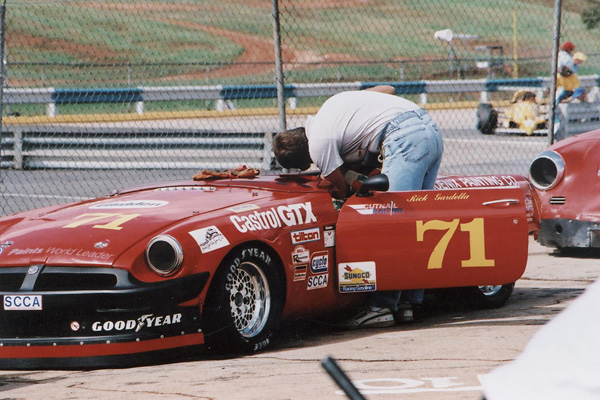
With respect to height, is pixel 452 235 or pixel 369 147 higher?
pixel 369 147

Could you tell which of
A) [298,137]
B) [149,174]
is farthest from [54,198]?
[298,137]

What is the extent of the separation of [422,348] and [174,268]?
121 cm

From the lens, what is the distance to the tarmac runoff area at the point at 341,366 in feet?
12.6

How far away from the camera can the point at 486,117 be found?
17.5m

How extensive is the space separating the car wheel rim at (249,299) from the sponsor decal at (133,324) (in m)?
0.39

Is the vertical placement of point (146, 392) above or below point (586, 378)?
below

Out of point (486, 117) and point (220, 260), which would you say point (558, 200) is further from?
point (486, 117)

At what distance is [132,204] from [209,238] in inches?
27.8

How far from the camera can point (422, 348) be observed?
4648 millimetres

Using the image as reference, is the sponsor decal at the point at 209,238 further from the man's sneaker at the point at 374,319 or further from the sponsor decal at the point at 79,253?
the man's sneaker at the point at 374,319

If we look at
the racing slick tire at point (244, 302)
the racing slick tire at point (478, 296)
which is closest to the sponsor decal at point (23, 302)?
the racing slick tire at point (244, 302)

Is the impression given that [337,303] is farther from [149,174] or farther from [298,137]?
[149,174]

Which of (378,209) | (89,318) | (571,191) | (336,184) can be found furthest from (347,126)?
(571,191)

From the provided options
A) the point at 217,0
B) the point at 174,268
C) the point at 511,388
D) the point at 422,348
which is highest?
the point at 217,0
